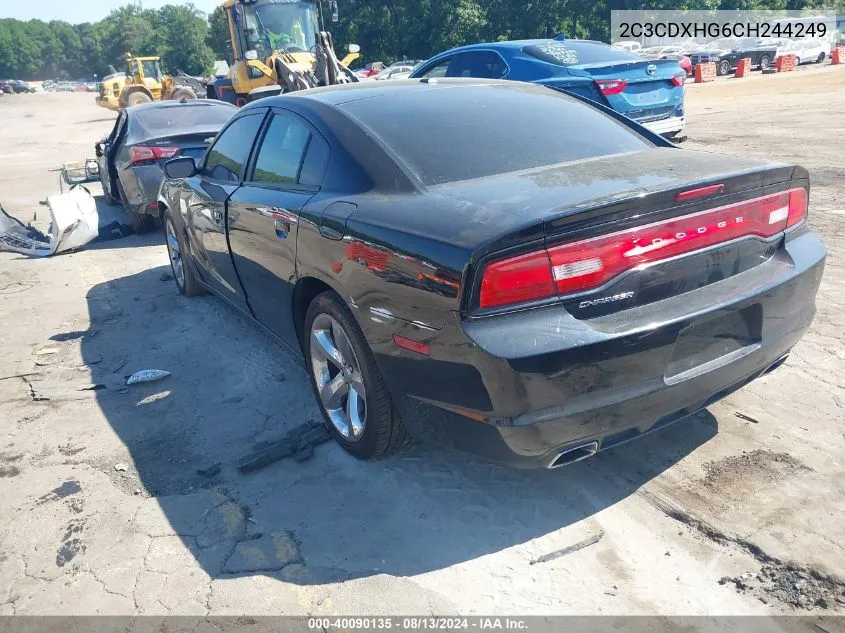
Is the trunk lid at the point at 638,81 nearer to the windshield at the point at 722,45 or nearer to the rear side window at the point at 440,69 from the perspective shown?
the rear side window at the point at 440,69

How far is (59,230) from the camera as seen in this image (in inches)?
317

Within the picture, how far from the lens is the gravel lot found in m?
2.52

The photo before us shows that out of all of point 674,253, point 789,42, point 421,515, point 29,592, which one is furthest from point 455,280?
point 789,42

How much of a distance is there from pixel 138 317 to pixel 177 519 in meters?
3.13

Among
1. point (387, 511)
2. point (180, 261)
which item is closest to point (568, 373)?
point (387, 511)

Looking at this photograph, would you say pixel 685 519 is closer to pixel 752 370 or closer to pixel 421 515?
pixel 752 370

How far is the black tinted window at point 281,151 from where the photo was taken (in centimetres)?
373

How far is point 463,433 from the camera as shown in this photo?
103 inches

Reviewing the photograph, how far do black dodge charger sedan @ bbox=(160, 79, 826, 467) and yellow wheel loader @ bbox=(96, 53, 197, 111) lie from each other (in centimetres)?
2434

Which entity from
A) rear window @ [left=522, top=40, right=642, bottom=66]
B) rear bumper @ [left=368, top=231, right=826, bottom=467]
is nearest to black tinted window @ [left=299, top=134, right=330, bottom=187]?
rear bumper @ [left=368, top=231, right=826, bottom=467]

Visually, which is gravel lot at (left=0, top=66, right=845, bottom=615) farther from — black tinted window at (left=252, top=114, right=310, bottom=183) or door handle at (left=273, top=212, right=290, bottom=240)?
black tinted window at (left=252, top=114, right=310, bottom=183)

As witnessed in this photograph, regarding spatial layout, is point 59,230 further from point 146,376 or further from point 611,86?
point 611,86

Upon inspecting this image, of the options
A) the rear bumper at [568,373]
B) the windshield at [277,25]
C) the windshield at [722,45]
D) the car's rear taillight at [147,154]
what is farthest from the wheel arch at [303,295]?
the windshield at [722,45]

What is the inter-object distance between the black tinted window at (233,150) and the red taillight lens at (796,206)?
2937mm
